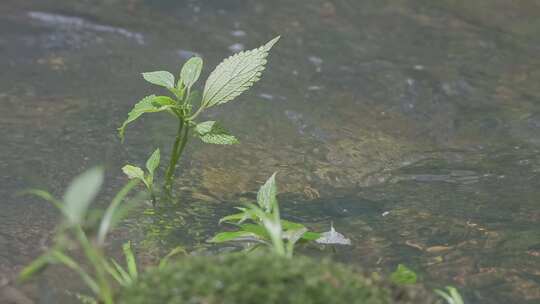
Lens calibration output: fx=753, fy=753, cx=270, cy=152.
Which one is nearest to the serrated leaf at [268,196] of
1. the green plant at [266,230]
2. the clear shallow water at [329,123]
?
the green plant at [266,230]

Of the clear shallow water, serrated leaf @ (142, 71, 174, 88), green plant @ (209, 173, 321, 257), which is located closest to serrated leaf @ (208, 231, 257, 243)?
green plant @ (209, 173, 321, 257)

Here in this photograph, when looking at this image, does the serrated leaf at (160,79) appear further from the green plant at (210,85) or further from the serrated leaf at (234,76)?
the serrated leaf at (234,76)

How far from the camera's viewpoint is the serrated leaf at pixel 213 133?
2064 mm

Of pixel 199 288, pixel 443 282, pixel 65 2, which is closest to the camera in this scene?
pixel 199 288

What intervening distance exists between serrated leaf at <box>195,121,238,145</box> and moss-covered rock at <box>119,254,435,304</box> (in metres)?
0.83

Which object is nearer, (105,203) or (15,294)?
(15,294)

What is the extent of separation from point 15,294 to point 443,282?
0.97m

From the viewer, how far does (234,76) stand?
6.66 ft

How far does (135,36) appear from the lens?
12.9 feet

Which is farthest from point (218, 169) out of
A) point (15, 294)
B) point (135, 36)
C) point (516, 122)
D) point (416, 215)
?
point (135, 36)

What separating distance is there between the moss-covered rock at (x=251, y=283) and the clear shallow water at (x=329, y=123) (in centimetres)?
Answer: 54

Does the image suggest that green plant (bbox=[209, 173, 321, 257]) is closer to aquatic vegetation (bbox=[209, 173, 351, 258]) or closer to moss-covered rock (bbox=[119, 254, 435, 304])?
aquatic vegetation (bbox=[209, 173, 351, 258])

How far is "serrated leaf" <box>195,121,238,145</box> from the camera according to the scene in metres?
2.06

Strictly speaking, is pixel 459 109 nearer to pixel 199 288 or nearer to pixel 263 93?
pixel 263 93
